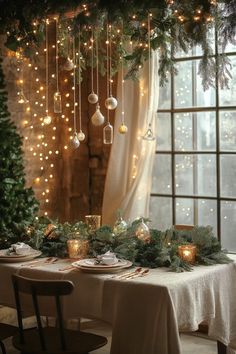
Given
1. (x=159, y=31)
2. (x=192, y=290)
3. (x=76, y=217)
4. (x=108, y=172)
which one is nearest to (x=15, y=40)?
(x=159, y=31)

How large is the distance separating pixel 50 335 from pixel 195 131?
2.82 meters

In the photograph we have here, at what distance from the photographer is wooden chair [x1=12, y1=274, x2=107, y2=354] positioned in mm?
3553

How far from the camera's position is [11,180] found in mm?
5820

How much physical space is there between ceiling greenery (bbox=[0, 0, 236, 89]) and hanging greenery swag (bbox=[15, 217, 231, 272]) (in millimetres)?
1218

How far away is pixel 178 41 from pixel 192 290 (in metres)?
2.13

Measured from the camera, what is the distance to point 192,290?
369 centimetres

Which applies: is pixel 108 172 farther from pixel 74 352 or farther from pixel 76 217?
pixel 74 352

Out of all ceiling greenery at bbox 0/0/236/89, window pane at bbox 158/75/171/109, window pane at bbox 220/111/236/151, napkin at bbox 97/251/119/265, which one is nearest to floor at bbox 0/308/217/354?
napkin at bbox 97/251/119/265

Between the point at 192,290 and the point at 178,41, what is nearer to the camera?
the point at 192,290

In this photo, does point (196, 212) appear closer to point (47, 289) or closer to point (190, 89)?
point (190, 89)

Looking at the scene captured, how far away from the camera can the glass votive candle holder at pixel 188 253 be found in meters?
4.07

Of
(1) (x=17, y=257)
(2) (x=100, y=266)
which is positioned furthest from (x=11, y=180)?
(2) (x=100, y=266)

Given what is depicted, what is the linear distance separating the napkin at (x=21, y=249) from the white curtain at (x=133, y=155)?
73.4 inches

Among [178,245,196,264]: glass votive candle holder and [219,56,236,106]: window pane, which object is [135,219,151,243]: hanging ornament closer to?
[178,245,196,264]: glass votive candle holder
